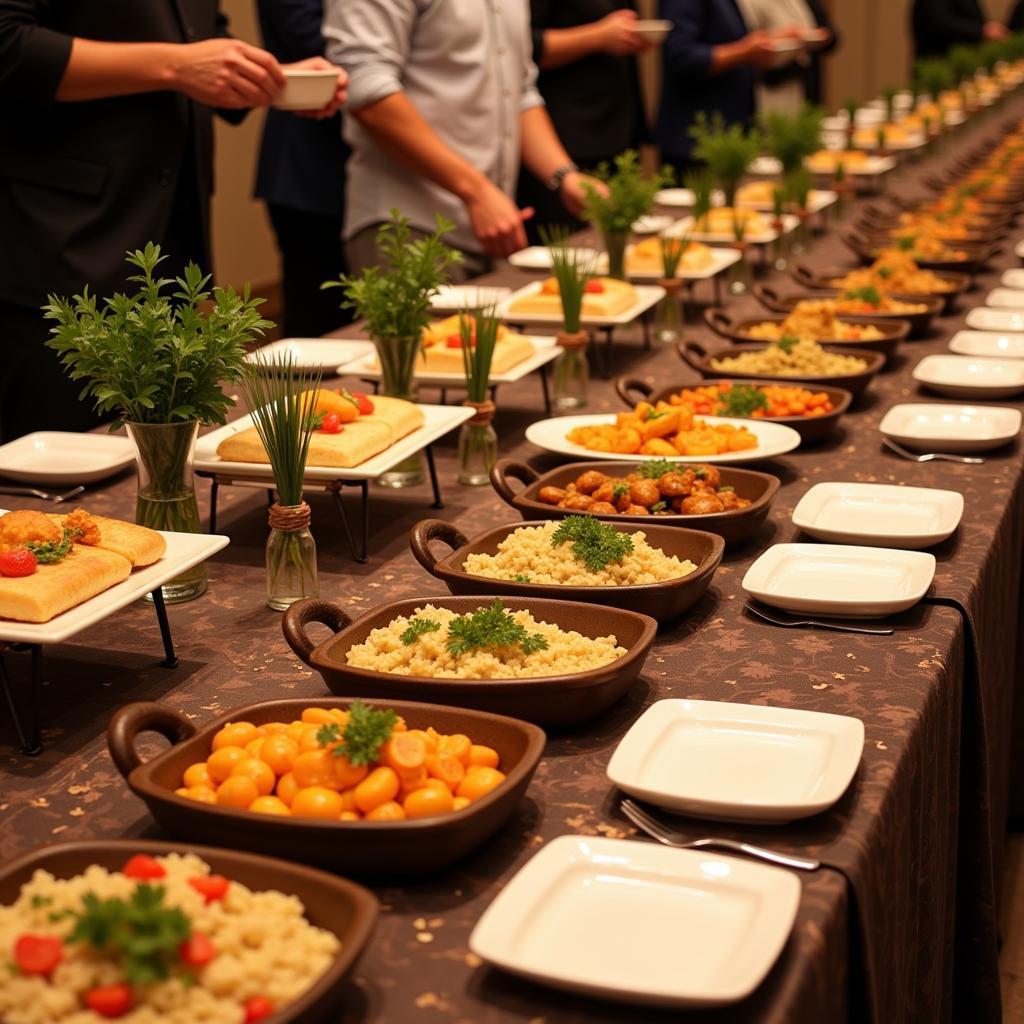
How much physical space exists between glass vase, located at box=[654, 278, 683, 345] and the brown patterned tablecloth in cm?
84

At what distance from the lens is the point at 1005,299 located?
10.3 ft

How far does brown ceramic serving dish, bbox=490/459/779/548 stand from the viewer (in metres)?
1.71

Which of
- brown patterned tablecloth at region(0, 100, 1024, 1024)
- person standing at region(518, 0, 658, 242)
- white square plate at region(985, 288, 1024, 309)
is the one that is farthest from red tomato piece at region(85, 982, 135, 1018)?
person standing at region(518, 0, 658, 242)

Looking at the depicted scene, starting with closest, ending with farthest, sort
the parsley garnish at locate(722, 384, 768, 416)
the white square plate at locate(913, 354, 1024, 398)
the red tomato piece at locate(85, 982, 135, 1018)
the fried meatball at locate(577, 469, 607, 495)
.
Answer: the red tomato piece at locate(85, 982, 135, 1018)
the fried meatball at locate(577, 469, 607, 495)
the parsley garnish at locate(722, 384, 768, 416)
the white square plate at locate(913, 354, 1024, 398)

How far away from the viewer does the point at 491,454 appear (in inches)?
83.4

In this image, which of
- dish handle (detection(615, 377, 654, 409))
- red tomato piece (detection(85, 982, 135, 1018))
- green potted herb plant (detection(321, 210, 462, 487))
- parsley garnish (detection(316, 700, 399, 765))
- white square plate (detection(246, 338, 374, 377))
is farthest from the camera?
white square plate (detection(246, 338, 374, 377))

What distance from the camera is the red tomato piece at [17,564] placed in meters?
1.37

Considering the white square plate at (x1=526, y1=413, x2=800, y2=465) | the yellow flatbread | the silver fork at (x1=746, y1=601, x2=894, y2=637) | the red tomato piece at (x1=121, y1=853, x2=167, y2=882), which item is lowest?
the silver fork at (x1=746, y1=601, x2=894, y2=637)

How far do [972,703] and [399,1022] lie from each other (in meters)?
0.93

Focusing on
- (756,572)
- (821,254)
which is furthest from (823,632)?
(821,254)

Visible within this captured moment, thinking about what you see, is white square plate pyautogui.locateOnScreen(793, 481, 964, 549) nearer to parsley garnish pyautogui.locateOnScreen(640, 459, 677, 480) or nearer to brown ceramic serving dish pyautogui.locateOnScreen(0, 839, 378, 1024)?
parsley garnish pyautogui.locateOnScreen(640, 459, 677, 480)

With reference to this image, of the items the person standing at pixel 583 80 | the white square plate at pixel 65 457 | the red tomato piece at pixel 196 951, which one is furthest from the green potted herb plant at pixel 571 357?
the person standing at pixel 583 80

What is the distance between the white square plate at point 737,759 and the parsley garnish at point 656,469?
52 centimetres

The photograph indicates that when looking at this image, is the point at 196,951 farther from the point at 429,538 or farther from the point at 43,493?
the point at 43,493
